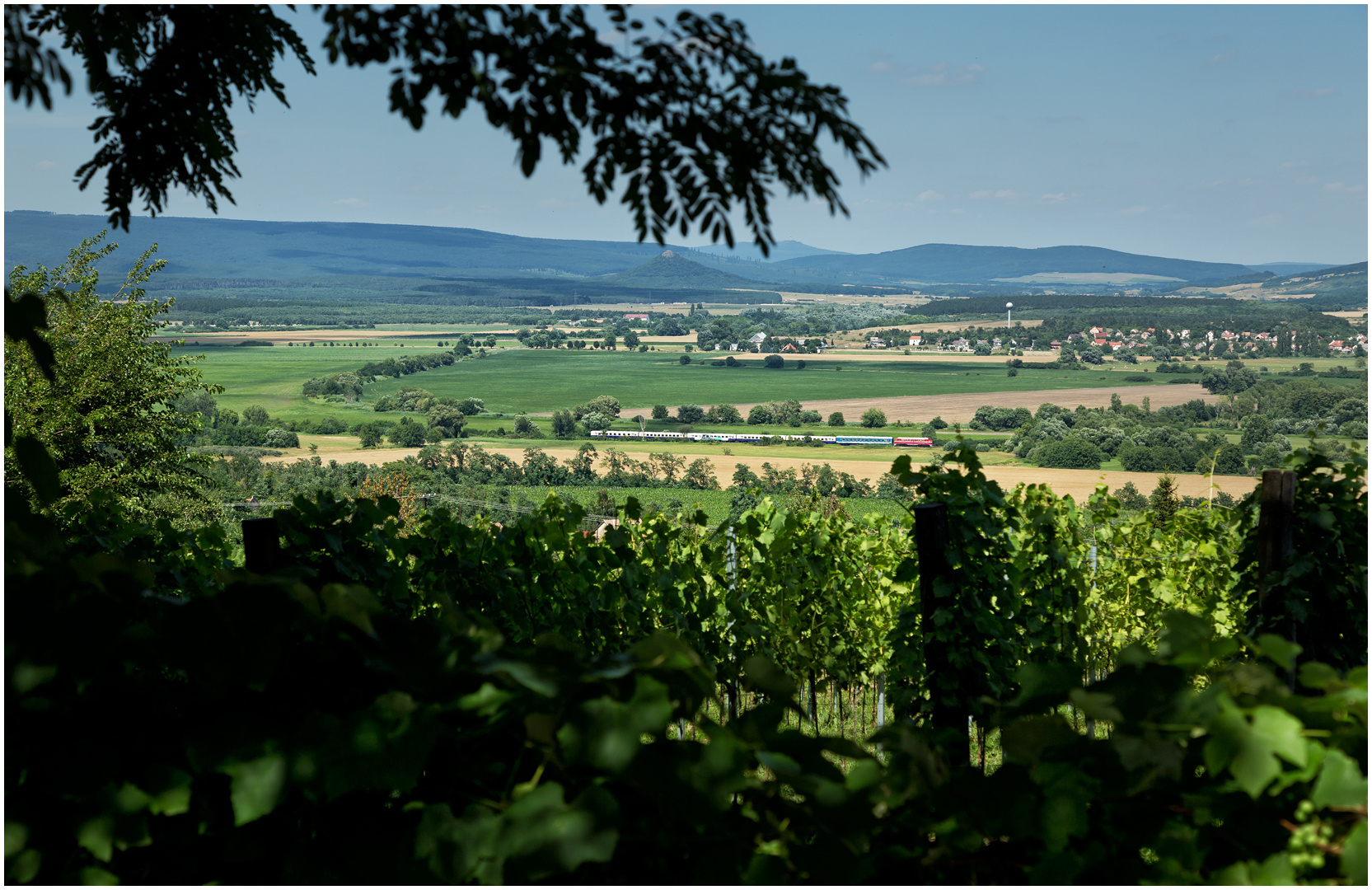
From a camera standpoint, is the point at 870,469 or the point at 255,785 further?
the point at 870,469

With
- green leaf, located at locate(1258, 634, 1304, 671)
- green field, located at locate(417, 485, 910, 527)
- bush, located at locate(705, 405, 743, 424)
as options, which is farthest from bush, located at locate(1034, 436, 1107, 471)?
green leaf, located at locate(1258, 634, 1304, 671)

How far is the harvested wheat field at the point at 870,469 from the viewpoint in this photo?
2819 cm

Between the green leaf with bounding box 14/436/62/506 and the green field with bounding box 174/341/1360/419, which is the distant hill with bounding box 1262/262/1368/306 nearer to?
the green field with bounding box 174/341/1360/419

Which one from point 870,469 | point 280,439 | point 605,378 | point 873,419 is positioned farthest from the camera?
point 605,378

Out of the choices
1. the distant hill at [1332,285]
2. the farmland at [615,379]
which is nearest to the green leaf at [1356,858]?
the farmland at [615,379]

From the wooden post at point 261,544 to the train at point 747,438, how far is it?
149ft

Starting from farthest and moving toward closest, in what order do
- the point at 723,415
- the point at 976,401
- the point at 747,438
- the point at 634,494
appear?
the point at 723,415
the point at 976,401
the point at 747,438
the point at 634,494

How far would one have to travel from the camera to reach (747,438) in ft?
181

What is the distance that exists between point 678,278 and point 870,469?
139m

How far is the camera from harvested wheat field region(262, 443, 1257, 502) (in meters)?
28.2

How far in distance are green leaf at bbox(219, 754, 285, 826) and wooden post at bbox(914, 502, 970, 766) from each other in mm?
2035

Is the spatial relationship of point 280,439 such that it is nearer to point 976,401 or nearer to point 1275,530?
point 976,401

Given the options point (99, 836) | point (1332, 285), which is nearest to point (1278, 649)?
point (99, 836)

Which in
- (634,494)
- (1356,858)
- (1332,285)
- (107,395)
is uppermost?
(1332,285)
